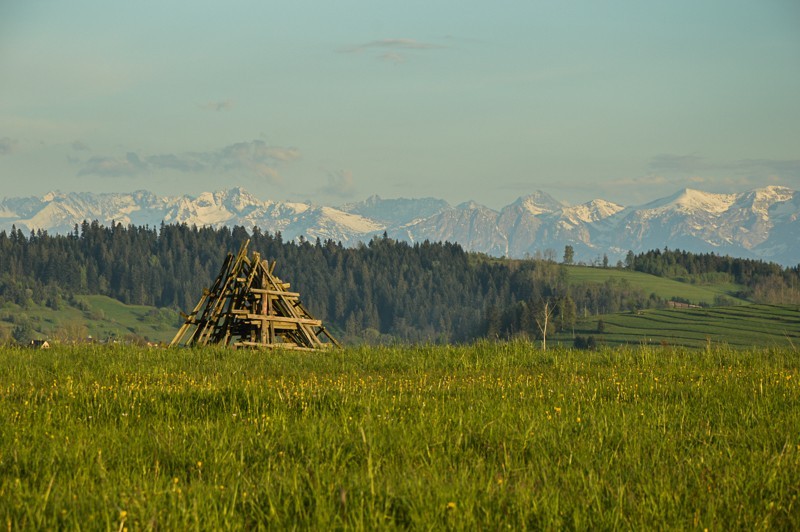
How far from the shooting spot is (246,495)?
24.5 ft

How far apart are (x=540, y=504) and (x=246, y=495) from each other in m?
2.41

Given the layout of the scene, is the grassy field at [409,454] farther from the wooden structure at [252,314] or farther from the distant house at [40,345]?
the wooden structure at [252,314]

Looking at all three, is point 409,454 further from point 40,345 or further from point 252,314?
point 252,314

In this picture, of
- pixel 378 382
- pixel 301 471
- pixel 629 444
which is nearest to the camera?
Result: pixel 301 471

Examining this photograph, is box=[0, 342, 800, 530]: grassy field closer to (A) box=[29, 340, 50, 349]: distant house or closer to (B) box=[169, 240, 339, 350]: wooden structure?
(A) box=[29, 340, 50, 349]: distant house

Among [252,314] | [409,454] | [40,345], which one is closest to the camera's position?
[409,454]

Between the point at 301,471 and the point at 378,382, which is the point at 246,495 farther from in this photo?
the point at 378,382

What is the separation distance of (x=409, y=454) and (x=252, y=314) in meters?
22.9

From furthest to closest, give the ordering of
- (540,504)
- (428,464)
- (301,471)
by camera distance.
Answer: (428,464)
(301,471)
(540,504)

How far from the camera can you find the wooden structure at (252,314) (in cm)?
3148

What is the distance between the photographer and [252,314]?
31.4 metres

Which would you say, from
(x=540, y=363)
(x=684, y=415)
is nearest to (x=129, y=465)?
(x=684, y=415)

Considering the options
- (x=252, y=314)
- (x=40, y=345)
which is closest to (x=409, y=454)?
(x=40, y=345)

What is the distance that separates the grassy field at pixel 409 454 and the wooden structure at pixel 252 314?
15.4m
